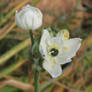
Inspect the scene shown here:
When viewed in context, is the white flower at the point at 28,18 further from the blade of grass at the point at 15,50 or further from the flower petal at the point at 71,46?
the blade of grass at the point at 15,50

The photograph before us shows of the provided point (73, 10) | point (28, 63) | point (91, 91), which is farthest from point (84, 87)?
point (73, 10)

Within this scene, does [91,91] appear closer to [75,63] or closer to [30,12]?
[75,63]

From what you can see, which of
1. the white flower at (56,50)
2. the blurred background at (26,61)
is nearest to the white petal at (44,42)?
the white flower at (56,50)

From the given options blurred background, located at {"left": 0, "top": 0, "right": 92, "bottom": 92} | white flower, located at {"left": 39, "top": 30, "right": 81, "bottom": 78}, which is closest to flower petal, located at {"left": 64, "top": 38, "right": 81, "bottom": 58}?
white flower, located at {"left": 39, "top": 30, "right": 81, "bottom": 78}

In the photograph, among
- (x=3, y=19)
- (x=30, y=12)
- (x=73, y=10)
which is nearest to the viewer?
(x=30, y=12)

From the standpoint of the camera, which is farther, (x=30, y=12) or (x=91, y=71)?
(x=91, y=71)

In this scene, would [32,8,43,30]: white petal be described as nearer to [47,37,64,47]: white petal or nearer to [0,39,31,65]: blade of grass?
[47,37,64,47]: white petal

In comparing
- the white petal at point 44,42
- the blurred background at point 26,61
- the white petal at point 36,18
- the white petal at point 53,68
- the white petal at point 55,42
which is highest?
the white petal at point 36,18
